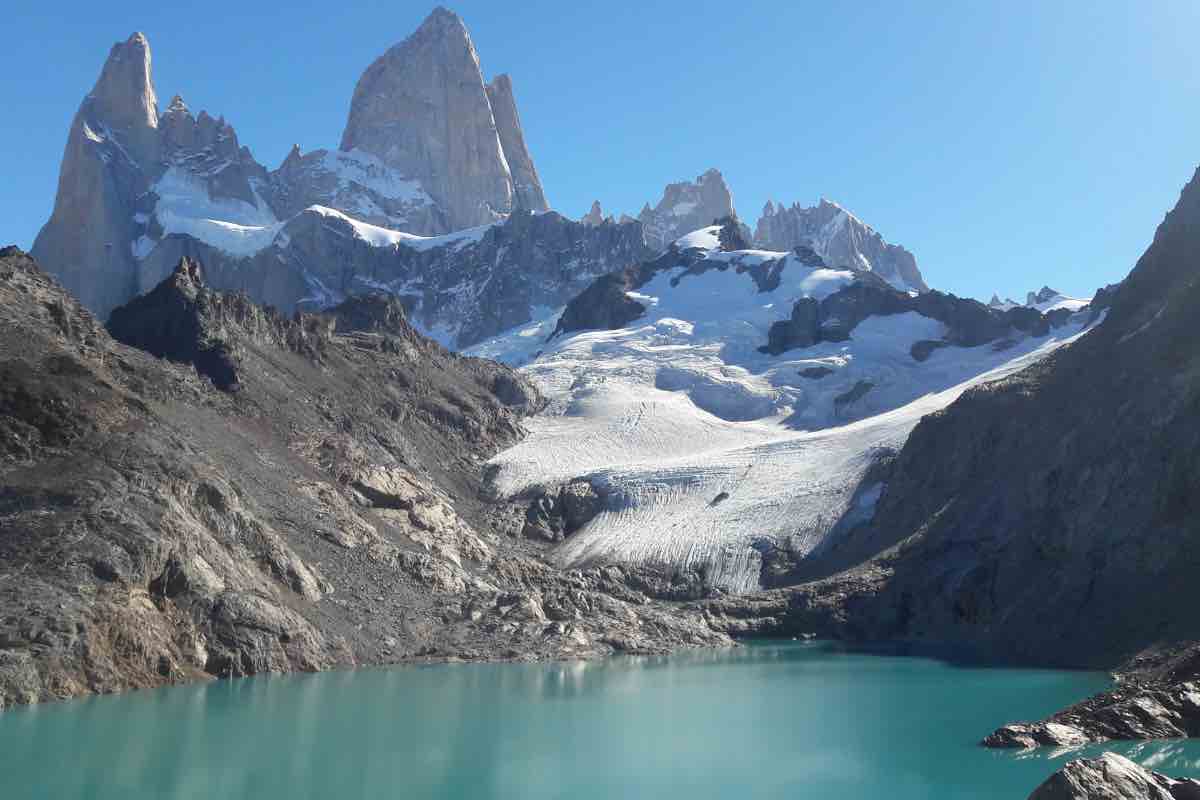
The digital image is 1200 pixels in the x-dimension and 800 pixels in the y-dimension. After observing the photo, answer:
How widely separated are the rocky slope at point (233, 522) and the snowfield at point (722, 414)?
7.87m

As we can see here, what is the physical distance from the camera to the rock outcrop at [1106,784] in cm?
1916

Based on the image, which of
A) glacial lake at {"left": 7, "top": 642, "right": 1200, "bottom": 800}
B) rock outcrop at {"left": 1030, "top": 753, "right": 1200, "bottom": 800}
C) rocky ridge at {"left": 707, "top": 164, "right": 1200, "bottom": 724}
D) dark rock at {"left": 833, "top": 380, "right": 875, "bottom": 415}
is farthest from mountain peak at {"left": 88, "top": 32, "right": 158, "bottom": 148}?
rock outcrop at {"left": 1030, "top": 753, "right": 1200, "bottom": 800}

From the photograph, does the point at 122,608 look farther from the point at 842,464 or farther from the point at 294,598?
the point at 842,464

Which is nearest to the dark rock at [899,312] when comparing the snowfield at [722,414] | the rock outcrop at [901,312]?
the rock outcrop at [901,312]

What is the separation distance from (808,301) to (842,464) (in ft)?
202

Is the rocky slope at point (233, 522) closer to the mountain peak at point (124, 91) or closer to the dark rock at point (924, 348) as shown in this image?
the dark rock at point (924, 348)

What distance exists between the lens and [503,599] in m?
63.0

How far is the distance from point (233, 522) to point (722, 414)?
84.7 meters

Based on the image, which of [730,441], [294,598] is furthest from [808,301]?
[294,598]

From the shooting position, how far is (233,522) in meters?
51.2

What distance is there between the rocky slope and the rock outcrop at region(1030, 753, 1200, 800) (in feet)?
98.0

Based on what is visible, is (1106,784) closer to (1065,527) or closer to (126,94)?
(1065,527)

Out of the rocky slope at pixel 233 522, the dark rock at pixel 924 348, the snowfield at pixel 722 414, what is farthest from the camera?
the dark rock at pixel 924 348

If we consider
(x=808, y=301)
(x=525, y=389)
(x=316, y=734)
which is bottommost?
(x=316, y=734)
